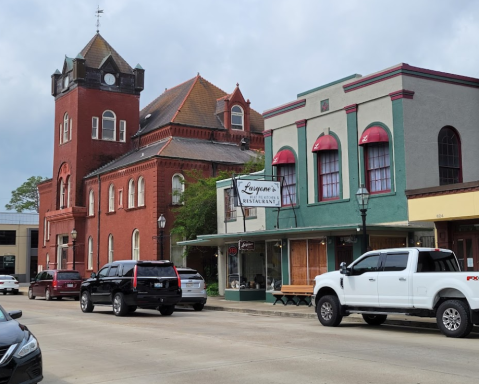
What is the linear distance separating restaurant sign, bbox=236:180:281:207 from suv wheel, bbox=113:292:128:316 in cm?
651

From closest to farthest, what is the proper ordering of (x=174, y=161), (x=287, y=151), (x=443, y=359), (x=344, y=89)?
(x=443, y=359)
(x=344, y=89)
(x=287, y=151)
(x=174, y=161)

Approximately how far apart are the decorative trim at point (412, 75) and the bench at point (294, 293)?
7.75 meters

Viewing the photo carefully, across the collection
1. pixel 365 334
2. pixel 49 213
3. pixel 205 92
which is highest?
pixel 205 92

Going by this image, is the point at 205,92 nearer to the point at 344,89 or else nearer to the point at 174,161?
the point at 174,161

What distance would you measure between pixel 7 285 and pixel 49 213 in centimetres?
1183

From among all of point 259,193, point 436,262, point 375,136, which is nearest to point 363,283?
point 436,262

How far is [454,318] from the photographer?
1408cm

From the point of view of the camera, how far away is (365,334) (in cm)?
1488

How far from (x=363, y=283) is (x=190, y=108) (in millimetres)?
32644

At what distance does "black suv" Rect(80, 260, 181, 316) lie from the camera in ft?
67.2

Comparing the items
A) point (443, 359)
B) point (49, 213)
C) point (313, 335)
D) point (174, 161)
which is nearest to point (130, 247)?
point (174, 161)

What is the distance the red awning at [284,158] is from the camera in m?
27.2

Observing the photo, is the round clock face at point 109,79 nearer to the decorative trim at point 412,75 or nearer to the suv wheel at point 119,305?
the decorative trim at point 412,75

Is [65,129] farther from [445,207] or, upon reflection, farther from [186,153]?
[445,207]
